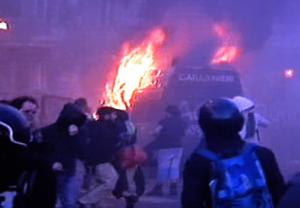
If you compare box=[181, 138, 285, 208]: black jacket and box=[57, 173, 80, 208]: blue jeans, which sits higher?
box=[57, 173, 80, 208]: blue jeans

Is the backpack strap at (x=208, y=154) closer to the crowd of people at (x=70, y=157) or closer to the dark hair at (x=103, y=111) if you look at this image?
the crowd of people at (x=70, y=157)

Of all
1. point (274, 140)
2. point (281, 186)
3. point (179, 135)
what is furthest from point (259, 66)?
point (281, 186)

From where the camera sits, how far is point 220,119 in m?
3.34

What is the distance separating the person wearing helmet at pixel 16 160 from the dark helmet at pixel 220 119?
32.3 inches

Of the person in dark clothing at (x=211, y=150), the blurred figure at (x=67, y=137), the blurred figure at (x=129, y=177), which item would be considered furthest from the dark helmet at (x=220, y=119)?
the blurred figure at (x=129, y=177)

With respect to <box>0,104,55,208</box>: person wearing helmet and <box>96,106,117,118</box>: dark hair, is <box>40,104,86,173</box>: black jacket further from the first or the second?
<box>0,104,55,208</box>: person wearing helmet

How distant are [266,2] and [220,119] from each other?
83.2 ft

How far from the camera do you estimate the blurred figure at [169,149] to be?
11789 mm

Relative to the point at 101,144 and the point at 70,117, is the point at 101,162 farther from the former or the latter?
the point at 70,117

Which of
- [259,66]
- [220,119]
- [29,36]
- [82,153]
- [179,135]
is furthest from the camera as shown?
[259,66]

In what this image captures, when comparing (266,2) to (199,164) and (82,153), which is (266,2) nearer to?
(82,153)

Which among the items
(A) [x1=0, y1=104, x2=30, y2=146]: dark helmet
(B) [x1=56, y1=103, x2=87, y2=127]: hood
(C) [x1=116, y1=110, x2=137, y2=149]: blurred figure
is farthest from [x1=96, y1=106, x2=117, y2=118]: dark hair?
(A) [x1=0, y1=104, x2=30, y2=146]: dark helmet

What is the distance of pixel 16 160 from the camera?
296cm

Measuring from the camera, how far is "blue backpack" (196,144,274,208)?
335 centimetres
